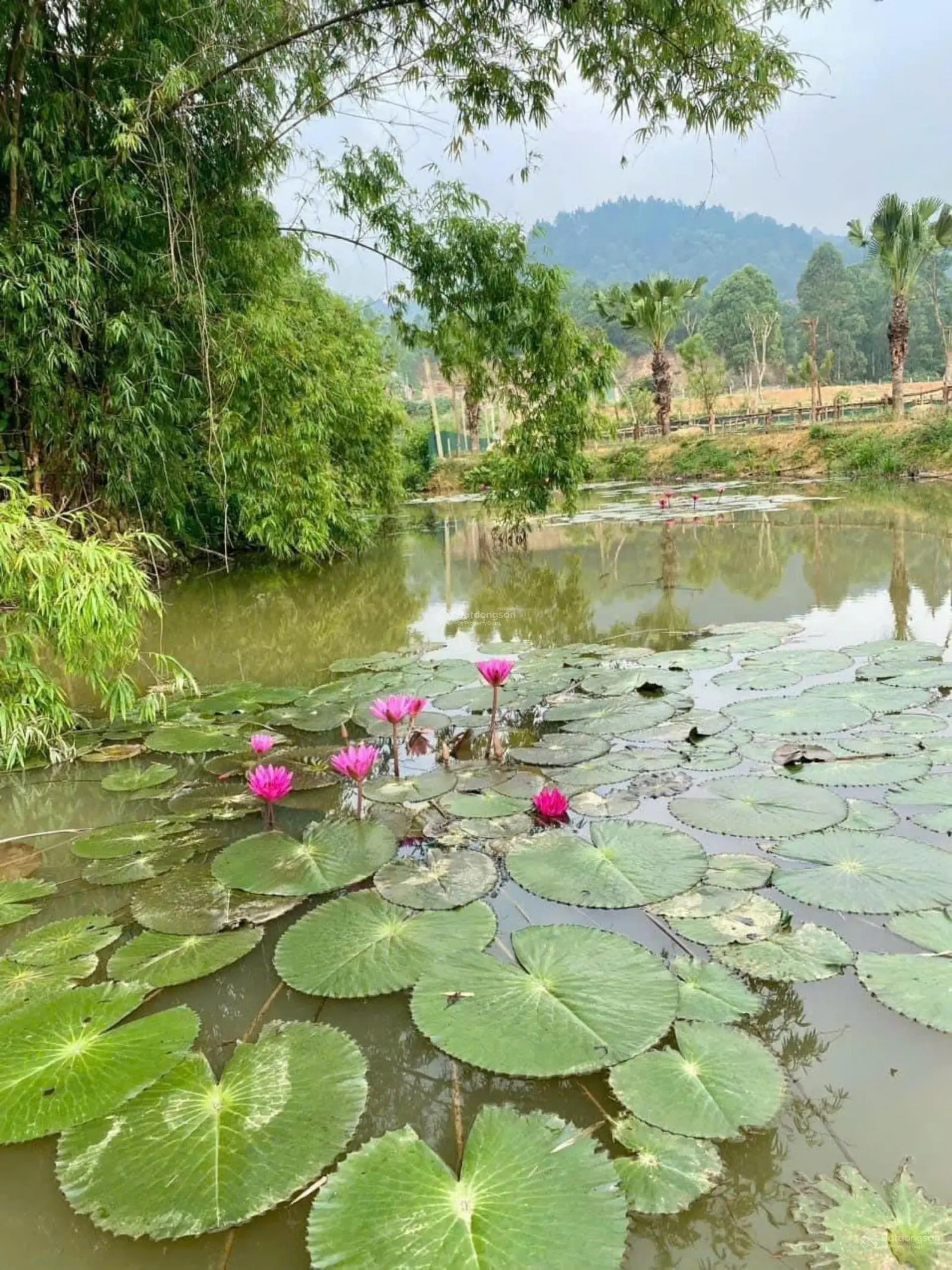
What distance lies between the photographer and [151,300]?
465cm

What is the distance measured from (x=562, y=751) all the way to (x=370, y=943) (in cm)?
123

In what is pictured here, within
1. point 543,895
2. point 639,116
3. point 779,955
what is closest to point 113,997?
point 543,895

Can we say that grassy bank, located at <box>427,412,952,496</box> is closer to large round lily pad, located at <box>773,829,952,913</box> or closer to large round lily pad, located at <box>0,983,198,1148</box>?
large round lily pad, located at <box>773,829,952,913</box>

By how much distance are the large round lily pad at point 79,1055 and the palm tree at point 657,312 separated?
22704 millimetres

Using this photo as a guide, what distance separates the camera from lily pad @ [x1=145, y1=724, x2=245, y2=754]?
9.41ft

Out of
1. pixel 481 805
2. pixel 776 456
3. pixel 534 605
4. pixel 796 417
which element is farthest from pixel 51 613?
pixel 796 417

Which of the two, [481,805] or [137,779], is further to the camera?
[137,779]

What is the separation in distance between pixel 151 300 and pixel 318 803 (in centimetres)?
393

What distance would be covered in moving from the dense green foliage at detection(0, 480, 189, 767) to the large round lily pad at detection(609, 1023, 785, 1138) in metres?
2.34

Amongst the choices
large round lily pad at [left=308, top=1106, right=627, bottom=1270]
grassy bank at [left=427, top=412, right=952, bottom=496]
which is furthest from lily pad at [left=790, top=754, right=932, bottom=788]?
grassy bank at [left=427, top=412, right=952, bottom=496]

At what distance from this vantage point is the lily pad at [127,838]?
6.80ft

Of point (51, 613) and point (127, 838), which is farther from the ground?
point (51, 613)

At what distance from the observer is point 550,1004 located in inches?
50.5

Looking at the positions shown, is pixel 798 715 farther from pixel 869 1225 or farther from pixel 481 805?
pixel 869 1225
